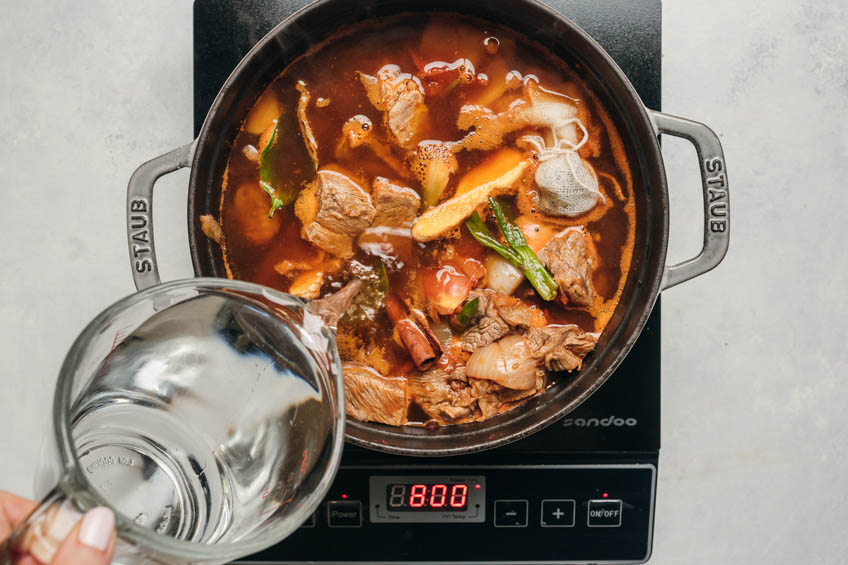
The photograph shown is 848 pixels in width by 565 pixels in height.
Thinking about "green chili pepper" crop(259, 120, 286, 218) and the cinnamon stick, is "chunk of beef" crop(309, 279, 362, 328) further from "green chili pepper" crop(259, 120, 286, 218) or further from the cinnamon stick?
"green chili pepper" crop(259, 120, 286, 218)

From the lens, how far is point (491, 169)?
1354mm

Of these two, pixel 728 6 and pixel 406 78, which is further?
pixel 728 6

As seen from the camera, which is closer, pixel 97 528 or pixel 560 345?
pixel 97 528

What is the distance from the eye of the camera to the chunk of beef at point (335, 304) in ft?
4.11

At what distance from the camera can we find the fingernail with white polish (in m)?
0.77

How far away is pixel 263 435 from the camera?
3.75 ft

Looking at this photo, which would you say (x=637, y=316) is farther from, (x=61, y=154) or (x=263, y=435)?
(x=61, y=154)

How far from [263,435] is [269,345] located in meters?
0.15

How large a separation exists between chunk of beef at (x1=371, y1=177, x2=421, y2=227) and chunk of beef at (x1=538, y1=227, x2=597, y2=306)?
0.89 feet

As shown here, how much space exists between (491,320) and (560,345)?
0.14 meters

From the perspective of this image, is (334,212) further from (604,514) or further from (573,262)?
(604,514)

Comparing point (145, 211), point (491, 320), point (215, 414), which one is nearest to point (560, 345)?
point (491, 320)

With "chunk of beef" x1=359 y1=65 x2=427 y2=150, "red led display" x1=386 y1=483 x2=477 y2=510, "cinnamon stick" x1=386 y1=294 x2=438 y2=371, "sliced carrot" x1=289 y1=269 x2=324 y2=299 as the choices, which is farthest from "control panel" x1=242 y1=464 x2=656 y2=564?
"chunk of beef" x1=359 y1=65 x2=427 y2=150

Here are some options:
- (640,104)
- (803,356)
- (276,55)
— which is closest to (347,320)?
(276,55)
